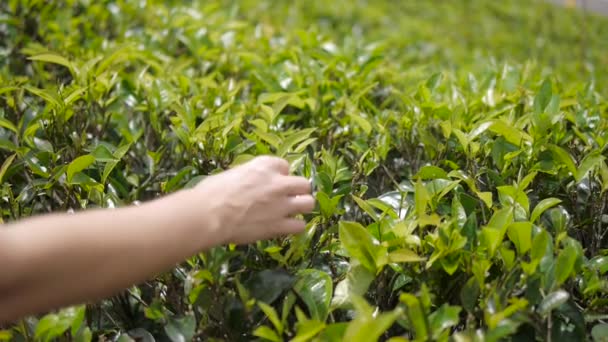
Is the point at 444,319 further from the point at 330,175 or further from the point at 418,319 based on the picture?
the point at 330,175

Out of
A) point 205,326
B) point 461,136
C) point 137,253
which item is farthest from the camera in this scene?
point 461,136

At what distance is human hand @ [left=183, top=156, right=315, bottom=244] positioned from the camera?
1.14 metres

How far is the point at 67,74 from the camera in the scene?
8.49ft

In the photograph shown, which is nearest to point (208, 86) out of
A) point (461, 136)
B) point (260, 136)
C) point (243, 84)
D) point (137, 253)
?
point (243, 84)

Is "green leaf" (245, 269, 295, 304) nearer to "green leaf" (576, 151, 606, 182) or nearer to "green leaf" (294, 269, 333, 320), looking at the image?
"green leaf" (294, 269, 333, 320)

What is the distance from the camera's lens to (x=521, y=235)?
4.38 feet

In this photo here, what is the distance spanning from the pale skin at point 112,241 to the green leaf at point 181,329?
0.24 meters

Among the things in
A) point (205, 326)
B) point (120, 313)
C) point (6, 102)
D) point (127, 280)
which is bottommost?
point (120, 313)

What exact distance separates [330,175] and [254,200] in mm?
512

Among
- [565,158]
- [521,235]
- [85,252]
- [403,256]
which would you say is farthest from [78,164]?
[565,158]

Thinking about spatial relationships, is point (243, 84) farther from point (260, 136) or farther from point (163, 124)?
point (260, 136)

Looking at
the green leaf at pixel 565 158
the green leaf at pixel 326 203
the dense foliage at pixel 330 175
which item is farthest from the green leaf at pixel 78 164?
the green leaf at pixel 565 158

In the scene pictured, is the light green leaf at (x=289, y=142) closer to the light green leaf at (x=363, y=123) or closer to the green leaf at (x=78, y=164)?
the light green leaf at (x=363, y=123)

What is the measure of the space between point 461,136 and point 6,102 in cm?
147
